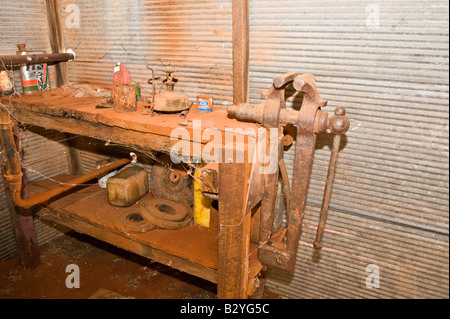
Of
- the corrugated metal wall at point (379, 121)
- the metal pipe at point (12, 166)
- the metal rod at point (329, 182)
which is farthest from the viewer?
the metal pipe at point (12, 166)

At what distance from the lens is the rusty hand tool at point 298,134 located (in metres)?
1.78

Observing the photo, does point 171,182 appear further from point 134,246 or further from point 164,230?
point 134,246

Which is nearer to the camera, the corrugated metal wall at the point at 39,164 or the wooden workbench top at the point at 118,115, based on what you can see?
the wooden workbench top at the point at 118,115

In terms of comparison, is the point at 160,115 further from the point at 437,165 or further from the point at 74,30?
the point at 437,165

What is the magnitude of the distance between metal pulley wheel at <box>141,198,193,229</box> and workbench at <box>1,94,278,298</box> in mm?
58

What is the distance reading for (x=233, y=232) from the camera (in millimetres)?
1879

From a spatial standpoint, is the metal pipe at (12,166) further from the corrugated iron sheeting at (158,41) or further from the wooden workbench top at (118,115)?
the corrugated iron sheeting at (158,41)

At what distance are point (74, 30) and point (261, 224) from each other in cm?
251

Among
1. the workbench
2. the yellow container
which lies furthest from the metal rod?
the yellow container

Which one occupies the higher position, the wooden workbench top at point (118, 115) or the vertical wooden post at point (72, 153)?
the wooden workbench top at point (118, 115)

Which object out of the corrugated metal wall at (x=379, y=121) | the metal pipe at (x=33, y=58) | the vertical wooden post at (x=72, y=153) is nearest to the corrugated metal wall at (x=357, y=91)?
the corrugated metal wall at (x=379, y=121)

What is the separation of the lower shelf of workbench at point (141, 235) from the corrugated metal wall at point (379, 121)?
86 cm

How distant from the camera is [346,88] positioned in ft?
7.24

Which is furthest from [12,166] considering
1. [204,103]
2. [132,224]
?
[204,103]
